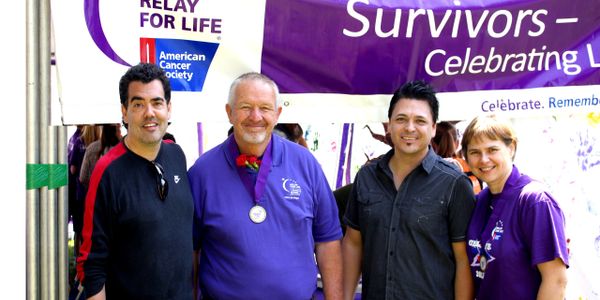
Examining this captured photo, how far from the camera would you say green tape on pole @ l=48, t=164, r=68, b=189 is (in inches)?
88.7

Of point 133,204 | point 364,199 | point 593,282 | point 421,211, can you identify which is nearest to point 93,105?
point 133,204

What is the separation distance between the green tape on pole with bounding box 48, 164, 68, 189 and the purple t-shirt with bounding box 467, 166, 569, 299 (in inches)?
73.9

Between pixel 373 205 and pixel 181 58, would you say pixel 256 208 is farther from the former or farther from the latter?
pixel 181 58

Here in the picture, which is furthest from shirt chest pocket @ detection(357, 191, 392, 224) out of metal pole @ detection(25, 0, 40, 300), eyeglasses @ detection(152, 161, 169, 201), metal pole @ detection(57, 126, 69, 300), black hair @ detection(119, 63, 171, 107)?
metal pole @ detection(25, 0, 40, 300)

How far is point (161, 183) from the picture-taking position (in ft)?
8.20

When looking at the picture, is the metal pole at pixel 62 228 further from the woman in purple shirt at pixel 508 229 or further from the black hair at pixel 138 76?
the woman in purple shirt at pixel 508 229

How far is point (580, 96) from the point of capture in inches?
133

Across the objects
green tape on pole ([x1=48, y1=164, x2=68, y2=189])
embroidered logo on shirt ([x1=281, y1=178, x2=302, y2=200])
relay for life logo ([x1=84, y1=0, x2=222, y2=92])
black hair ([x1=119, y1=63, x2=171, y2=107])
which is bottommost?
embroidered logo on shirt ([x1=281, y1=178, x2=302, y2=200])

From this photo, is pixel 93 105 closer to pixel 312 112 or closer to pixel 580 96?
pixel 312 112

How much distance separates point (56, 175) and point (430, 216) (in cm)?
171

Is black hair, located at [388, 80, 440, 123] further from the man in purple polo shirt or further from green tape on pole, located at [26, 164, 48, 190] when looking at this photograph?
green tape on pole, located at [26, 164, 48, 190]

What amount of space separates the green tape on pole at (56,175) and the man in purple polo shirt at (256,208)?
636mm

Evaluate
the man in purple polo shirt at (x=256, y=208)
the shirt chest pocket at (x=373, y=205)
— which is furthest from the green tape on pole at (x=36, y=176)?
the shirt chest pocket at (x=373, y=205)

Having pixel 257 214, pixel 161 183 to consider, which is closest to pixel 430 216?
pixel 257 214
